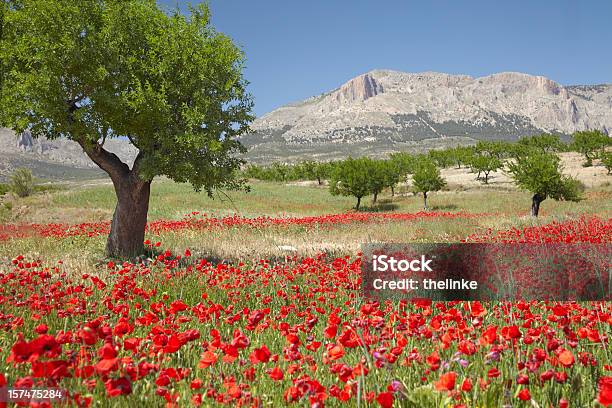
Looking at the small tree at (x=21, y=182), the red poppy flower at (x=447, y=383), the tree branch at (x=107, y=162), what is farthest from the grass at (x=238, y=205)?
the red poppy flower at (x=447, y=383)

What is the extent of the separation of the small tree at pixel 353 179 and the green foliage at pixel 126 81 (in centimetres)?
3660

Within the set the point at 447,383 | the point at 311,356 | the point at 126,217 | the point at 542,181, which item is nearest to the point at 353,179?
the point at 542,181

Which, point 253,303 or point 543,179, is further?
point 543,179

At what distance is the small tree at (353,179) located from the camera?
157 ft

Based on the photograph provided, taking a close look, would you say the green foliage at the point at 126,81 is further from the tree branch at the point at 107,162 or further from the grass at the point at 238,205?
the grass at the point at 238,205

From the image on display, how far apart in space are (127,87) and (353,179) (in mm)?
38000

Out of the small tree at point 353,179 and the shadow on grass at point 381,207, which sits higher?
the small tree at point 353,179

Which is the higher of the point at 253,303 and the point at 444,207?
the point at 253,303

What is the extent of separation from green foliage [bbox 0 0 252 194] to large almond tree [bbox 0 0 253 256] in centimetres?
3

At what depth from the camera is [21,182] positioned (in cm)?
4988

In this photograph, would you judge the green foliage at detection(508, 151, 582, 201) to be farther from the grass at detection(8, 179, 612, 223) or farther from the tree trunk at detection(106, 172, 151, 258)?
the tree trunk at detection(106, 172, 151, 258)

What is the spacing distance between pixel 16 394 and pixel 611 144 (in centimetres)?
11331

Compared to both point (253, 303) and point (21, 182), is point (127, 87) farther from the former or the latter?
point (21, 182)

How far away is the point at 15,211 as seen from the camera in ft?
123
